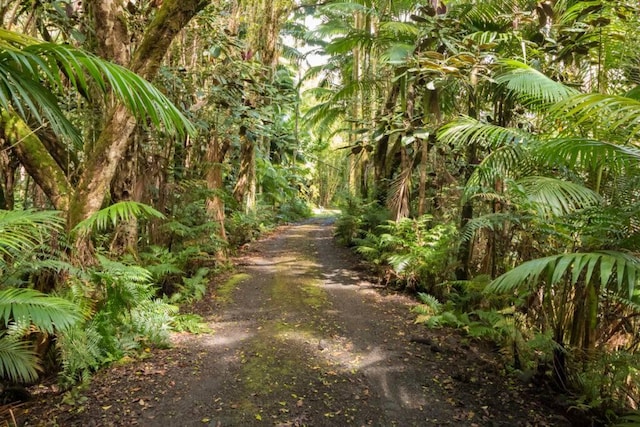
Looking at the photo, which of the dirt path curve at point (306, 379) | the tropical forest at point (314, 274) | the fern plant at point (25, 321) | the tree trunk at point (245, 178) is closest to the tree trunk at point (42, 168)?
the tropical forest at point (314, 274)

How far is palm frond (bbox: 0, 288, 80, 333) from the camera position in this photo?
2.15 m

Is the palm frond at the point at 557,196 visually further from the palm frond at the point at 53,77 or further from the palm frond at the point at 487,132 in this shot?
the palm frond at the point at 53,77

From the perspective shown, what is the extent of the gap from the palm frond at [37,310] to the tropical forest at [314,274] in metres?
0.02

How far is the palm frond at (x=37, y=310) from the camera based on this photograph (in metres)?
2.15

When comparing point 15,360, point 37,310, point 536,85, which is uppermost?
point 536,85

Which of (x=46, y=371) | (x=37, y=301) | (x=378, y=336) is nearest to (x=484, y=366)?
(x=378, y=336)

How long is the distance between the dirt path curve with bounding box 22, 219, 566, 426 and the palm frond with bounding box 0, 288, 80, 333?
0.96 metres

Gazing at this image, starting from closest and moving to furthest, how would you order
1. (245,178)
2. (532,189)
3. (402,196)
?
1. (532,189)
2. (402,196)
3. (245,178)

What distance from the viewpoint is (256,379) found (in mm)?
3424

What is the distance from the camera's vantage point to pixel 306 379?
346cm

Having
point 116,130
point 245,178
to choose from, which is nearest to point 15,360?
point 116,130

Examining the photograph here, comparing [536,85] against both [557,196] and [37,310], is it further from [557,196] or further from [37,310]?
[37,310]

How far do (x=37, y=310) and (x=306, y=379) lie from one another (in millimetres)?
2154

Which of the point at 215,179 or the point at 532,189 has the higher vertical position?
the point at 215,179
